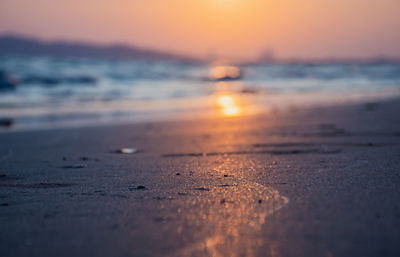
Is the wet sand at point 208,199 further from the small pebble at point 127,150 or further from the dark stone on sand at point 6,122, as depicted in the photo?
the dark stone on sand at point 6,122

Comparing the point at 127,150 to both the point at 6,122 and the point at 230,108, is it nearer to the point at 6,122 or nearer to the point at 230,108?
the point at 6,122

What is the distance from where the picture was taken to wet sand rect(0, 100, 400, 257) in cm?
172

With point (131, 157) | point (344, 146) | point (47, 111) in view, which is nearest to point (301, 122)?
point (344, 146)

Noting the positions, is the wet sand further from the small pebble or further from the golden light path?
the golden light path

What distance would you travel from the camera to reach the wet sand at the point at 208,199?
1720mm

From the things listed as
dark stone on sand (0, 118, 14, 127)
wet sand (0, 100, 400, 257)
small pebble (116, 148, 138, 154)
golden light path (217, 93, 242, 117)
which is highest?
golden light path (217, 93, 242, 117)

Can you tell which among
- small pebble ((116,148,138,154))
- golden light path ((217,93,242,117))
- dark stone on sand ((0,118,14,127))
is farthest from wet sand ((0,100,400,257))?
golden light path ((217,93,242,117))

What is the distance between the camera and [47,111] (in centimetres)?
945

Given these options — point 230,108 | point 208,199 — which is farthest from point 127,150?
point 230,108

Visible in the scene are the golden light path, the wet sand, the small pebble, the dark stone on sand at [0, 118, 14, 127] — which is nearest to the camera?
the wet sand

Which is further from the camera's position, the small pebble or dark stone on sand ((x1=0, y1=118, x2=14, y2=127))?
dark stone on sand ((x1=0, y1=118, x2=14, y2=127))

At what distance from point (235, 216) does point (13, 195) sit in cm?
166

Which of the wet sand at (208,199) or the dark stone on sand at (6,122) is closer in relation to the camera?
the wet sand at (208,199)

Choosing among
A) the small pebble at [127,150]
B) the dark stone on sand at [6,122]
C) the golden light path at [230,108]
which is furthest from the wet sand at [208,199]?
the golden light path at [230,108]
